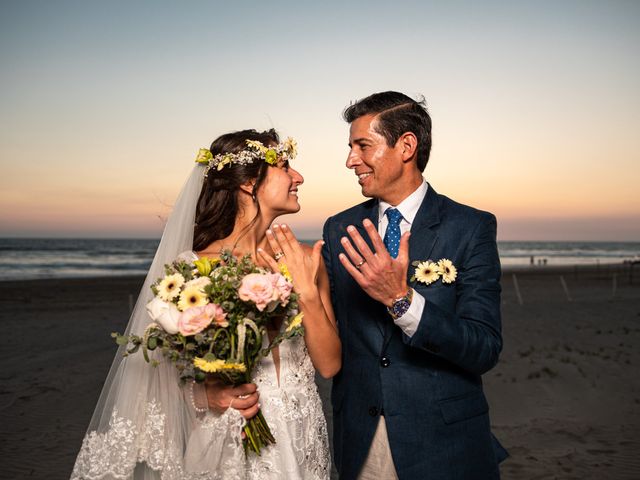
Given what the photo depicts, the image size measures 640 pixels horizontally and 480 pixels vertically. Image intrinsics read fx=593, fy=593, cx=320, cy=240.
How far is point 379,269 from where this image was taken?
2553mm

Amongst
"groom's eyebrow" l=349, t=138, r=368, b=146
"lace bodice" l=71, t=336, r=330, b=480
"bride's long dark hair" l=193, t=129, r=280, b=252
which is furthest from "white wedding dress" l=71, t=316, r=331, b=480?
"groom's eyebrow" l=349, t=138, r=368, b=146

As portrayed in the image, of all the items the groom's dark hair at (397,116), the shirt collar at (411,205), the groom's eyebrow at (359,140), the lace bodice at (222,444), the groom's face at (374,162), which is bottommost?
the lace bodice at (222,444)

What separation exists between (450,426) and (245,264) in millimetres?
1301

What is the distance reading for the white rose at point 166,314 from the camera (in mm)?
2607

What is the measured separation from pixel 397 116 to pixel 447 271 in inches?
36.1

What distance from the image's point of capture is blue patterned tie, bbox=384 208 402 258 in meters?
3.25

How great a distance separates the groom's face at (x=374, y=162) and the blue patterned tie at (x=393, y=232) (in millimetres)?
68

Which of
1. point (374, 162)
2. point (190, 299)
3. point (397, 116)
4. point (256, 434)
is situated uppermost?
point (397, 116)

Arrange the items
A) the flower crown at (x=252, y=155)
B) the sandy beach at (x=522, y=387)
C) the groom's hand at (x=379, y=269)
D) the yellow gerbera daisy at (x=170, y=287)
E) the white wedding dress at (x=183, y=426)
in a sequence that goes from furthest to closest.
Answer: the sandy beach at (x=522, y=387) < the flower crown at (x=252, y=155) < the white wedding dress at (x=183, y=426) < the yellow gerbera daisy at (x=170, y=287) < the groom's hand at (x=379, y=269)

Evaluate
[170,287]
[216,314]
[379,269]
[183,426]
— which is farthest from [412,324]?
[183,426]

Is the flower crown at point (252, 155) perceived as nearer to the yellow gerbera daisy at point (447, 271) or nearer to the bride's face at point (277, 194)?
the bride's face at point (277, 194)

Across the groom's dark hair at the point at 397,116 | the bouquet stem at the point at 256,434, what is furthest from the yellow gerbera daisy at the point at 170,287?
the groom's dark hair at the point at 397,116

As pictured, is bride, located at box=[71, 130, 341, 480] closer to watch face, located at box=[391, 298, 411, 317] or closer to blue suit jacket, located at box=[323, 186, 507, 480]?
blue suit jacket, located at box=[323, 186, 507, 480]

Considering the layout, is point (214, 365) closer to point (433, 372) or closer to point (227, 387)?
point (227, 387)
